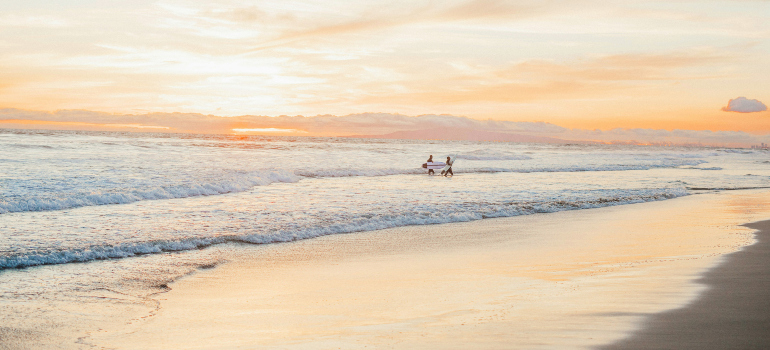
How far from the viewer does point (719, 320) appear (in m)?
4.74

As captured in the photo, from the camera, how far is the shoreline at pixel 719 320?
412 centimetres

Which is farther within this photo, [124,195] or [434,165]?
[434,165]

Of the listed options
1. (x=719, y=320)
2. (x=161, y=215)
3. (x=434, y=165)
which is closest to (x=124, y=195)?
(x=161, y=215)

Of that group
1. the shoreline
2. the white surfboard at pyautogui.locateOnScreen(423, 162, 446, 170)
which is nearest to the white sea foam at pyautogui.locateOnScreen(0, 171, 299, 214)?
the white surfboard at pyautogui.locateOnScreen(423, 162, 446, 170)

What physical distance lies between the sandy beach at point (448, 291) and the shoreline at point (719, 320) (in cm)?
4

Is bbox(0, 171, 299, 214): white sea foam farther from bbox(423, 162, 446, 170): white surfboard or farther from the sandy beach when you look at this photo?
bbox(423, 162, 446, 170): white surfboard

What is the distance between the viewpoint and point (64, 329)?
5.09m

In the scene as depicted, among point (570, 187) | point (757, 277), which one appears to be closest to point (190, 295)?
point (757, 277)

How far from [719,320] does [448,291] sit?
290 centimetres

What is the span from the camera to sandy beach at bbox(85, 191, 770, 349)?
4.62 meters

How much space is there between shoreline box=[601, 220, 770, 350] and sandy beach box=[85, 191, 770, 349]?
0.13 ft

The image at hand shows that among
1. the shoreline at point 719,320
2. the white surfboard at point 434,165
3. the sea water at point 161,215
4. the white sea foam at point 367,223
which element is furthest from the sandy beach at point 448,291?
the white surfboard at point 434,165

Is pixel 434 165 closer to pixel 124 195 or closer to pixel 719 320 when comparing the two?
pixel 124 195

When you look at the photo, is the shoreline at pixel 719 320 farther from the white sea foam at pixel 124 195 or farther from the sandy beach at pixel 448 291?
the white sea foam at pixel 124 195
